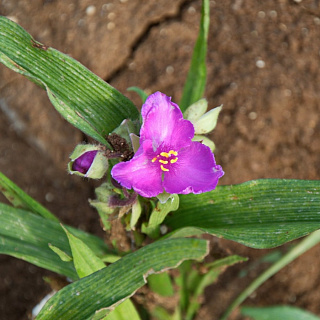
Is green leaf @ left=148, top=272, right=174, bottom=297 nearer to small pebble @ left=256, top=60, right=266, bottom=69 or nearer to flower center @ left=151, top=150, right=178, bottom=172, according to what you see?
flower center @ left=151, top=150, right=178, bottom=172

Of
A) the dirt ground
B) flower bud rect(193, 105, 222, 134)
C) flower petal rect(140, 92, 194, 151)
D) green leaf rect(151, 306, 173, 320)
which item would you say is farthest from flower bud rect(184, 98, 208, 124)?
the dirt ground

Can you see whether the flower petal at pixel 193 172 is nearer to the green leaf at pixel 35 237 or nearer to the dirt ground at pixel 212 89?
the green leaf at pixel 35 237

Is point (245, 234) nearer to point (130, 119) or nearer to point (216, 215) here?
point (216, 215)

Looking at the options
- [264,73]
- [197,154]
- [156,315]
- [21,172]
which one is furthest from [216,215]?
[21,172]

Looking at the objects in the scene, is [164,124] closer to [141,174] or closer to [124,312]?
[141,174]

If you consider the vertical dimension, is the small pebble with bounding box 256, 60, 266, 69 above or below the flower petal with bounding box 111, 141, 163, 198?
below
